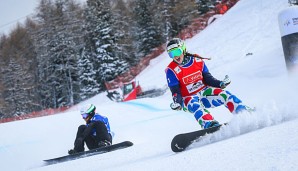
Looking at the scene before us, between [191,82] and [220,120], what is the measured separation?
17.0 feet

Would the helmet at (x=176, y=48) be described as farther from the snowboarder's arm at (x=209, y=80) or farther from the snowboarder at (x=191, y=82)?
the snowboarder's arm at (x=209, y=80)

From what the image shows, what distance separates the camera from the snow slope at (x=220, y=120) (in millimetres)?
3326

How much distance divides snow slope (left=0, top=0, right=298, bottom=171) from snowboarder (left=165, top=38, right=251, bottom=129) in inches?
29.4

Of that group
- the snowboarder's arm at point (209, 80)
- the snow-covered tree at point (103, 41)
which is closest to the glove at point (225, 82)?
the snowboarder's arm at point (209, 80)

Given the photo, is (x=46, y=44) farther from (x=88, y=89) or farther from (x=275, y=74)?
(x=275, y=74)

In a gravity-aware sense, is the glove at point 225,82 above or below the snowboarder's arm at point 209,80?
below

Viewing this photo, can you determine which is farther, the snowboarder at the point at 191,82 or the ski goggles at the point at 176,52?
the ski goggles at the point at 176,52

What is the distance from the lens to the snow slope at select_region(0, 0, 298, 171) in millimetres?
3326

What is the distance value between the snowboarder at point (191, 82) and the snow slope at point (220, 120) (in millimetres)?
746

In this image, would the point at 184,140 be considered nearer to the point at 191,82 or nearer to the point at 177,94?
the point at 177,94

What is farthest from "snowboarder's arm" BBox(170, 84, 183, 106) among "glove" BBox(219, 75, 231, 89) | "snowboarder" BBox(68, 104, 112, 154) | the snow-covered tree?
the snow-covered tree

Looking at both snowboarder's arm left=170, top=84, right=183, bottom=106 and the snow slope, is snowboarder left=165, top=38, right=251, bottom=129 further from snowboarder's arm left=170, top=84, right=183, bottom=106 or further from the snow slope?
the snow slope

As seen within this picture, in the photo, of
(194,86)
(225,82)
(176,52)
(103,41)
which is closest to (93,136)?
(194,86)

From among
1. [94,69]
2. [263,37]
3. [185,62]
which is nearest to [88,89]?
[94,69]
